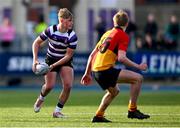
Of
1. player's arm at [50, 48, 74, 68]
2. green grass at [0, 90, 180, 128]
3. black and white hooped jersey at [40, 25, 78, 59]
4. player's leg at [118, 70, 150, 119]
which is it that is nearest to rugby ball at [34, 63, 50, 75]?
player's arm at [50, 48, 74, 68]

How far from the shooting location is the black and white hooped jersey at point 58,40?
16641 mm

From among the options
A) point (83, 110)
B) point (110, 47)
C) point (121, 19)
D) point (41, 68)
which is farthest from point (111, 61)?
point (83, 110)

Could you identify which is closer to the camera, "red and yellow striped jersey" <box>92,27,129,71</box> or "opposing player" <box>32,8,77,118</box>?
"red and yellow striped jersey" <box>92,27,129,71</box>

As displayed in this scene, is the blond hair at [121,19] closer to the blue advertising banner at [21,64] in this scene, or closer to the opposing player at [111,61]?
the opposing player at [111,61]

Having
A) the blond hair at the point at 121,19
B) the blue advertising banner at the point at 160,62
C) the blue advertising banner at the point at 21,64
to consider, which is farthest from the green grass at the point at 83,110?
the blue advertising banner at the point at 160,62

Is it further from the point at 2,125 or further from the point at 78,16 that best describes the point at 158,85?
the point at 2,125

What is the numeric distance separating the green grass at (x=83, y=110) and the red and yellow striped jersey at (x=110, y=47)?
1097 millimetres

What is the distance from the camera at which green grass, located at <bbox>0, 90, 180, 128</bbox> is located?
1513cm

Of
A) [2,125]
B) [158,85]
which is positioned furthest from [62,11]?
[158,85]

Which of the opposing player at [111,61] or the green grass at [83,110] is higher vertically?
the opposing player at [111,61]

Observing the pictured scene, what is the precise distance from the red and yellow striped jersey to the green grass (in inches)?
43.2

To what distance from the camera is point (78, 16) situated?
1407 inches

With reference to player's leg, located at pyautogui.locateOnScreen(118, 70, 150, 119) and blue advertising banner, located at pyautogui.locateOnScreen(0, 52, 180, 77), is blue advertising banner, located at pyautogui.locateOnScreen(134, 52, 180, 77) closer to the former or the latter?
blue advertising banner, located at pyautogui.locateOnScreen(0, 52, 180, 77)

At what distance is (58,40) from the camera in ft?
54.7
